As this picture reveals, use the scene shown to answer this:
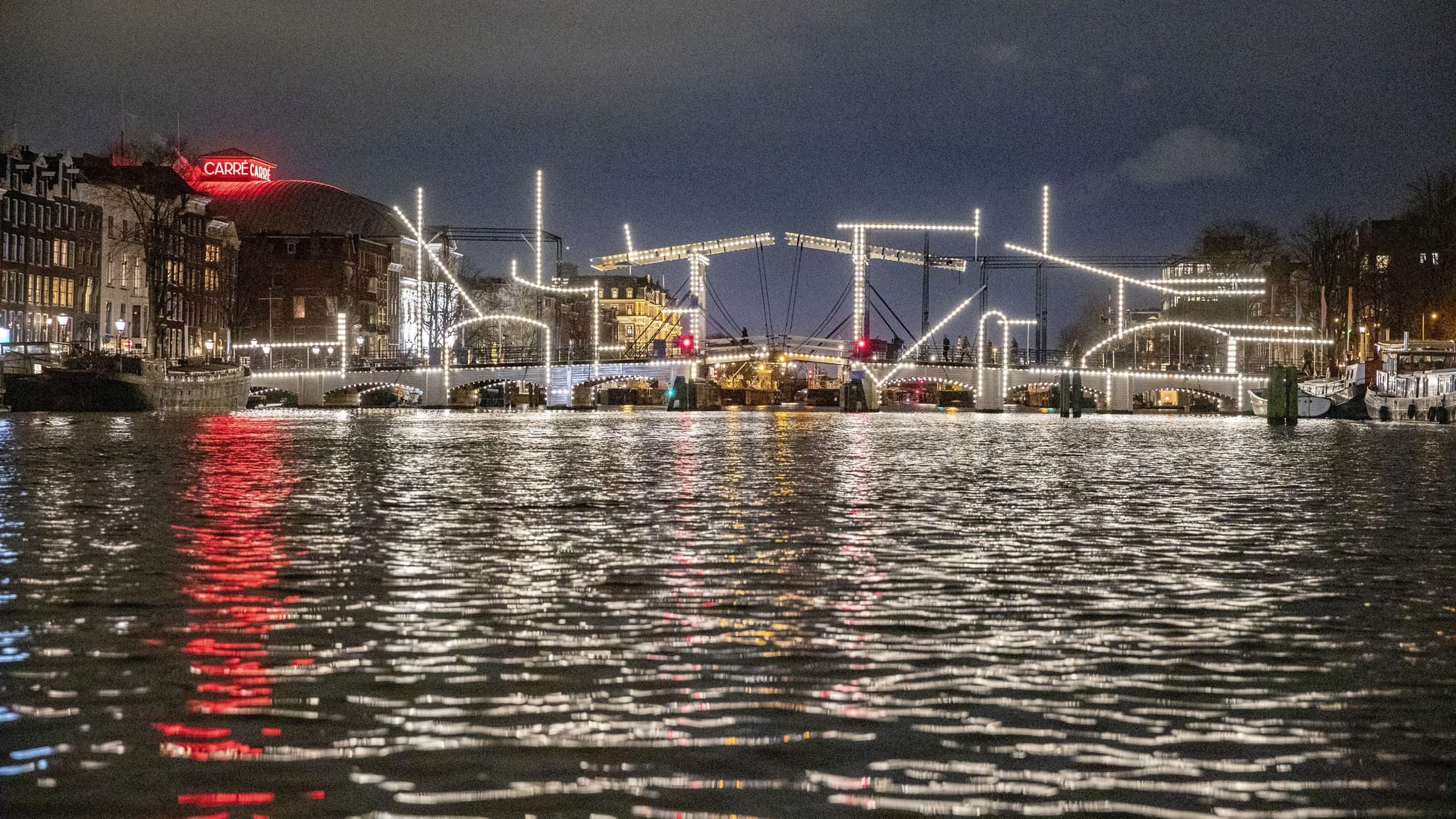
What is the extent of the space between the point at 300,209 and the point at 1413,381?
408ft

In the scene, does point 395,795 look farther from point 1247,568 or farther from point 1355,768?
point 1247,568

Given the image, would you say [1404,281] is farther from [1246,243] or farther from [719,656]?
[719,656]

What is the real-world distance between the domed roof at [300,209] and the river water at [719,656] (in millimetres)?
166154

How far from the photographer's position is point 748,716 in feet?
24.7

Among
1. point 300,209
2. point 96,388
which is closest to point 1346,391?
point 96,388

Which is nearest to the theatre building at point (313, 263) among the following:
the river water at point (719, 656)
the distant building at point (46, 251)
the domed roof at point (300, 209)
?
the domed roof at point (300, 209)

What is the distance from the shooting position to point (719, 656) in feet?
29.9

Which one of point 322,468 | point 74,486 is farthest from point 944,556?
point 322,468

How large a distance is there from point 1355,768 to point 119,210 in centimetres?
11366

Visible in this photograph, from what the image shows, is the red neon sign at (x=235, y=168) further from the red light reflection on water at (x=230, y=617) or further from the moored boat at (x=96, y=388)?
the red light reflection on water at (x=230, y=617)

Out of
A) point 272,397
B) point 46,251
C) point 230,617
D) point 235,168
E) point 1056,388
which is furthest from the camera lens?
point 235,168

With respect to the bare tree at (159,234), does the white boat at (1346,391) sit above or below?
below

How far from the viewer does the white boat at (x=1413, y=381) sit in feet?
296

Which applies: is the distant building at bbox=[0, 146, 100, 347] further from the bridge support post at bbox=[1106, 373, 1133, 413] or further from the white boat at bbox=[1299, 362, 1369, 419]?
the bridge support post at bbox=[1106, 373, 1133, 413]
